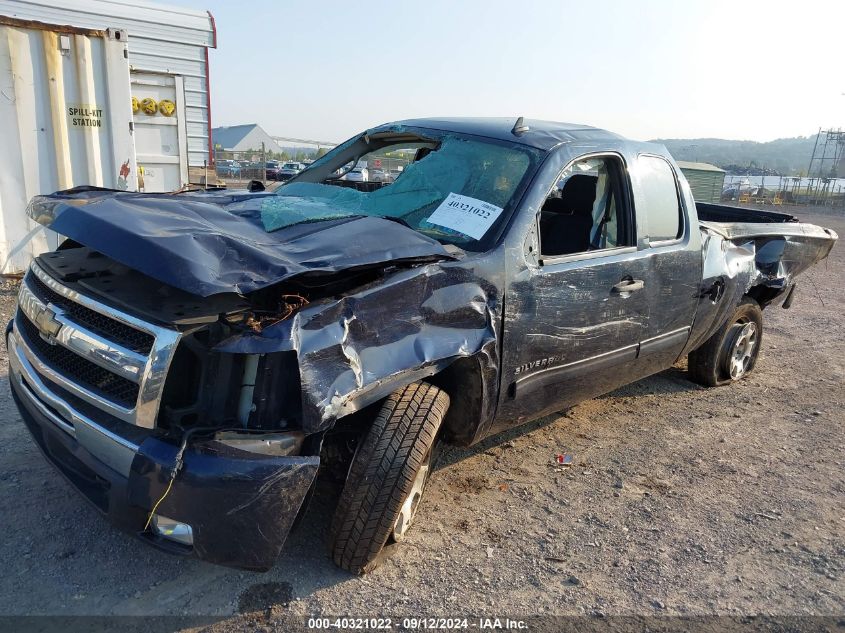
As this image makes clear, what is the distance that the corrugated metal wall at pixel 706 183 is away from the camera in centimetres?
3080

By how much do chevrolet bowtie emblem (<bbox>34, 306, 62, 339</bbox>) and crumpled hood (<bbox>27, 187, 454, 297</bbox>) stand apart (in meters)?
0.32

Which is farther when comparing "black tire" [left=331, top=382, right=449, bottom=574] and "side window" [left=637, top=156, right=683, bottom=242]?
"side window" [left=637, top=156, right=683, bottom=242]

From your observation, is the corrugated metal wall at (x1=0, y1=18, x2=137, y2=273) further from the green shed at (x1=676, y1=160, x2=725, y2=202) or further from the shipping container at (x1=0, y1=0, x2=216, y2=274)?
the green shed at (x1=676, y1=160, x2=725, y2=202)

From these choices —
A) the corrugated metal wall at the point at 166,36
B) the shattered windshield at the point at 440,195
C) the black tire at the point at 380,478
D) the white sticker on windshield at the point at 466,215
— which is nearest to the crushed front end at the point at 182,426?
the black tire at the point at 380,478

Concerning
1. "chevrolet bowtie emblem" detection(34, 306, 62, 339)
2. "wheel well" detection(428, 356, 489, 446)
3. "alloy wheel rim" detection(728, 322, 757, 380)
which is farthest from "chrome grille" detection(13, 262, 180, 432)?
"alloy wheel rim" detection(728, 322, 757, 380)

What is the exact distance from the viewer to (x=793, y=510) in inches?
136

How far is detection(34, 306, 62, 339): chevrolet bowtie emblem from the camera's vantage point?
2.47m

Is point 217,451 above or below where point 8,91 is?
below

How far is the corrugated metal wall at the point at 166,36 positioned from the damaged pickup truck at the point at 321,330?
829 centimetres

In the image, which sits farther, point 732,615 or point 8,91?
point 8,91

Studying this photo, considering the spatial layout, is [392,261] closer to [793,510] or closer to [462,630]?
[462,630]

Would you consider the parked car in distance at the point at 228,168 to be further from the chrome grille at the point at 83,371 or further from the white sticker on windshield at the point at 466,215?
the chrome grille at the point at 83,371

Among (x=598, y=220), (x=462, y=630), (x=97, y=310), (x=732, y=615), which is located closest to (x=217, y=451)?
(x=97, y=310)

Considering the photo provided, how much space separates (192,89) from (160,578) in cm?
1013
